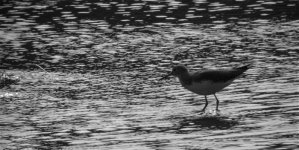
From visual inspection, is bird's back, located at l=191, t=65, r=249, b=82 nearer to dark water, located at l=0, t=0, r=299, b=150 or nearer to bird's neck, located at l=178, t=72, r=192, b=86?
bird's neck, located at l=178, t=72, r=192, b=86

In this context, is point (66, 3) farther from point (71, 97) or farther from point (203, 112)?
point (203, 112)

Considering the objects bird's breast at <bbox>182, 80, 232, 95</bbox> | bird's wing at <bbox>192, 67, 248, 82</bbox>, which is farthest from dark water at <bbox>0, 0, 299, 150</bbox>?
bird's wing at <bbox>192, 67, 248, 82</bbox>

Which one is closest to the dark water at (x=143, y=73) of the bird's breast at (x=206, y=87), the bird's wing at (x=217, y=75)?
the bird's breast at (x=206, y=87)

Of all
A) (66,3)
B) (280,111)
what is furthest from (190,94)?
(66,3)

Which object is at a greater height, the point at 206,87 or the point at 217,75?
the point at 217,75

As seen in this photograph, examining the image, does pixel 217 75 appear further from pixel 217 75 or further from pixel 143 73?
pixel 143 73

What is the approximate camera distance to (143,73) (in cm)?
1836

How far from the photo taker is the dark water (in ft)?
43.5

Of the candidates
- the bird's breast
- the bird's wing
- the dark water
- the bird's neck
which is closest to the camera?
the dark water

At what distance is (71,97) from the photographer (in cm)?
1641

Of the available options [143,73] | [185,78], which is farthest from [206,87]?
[143,73]

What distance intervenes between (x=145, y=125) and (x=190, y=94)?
3.06 meters

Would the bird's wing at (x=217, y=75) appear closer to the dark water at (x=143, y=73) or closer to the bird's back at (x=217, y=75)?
the bird's back at (x=217, y=75)

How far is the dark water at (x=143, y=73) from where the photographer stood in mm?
13250
